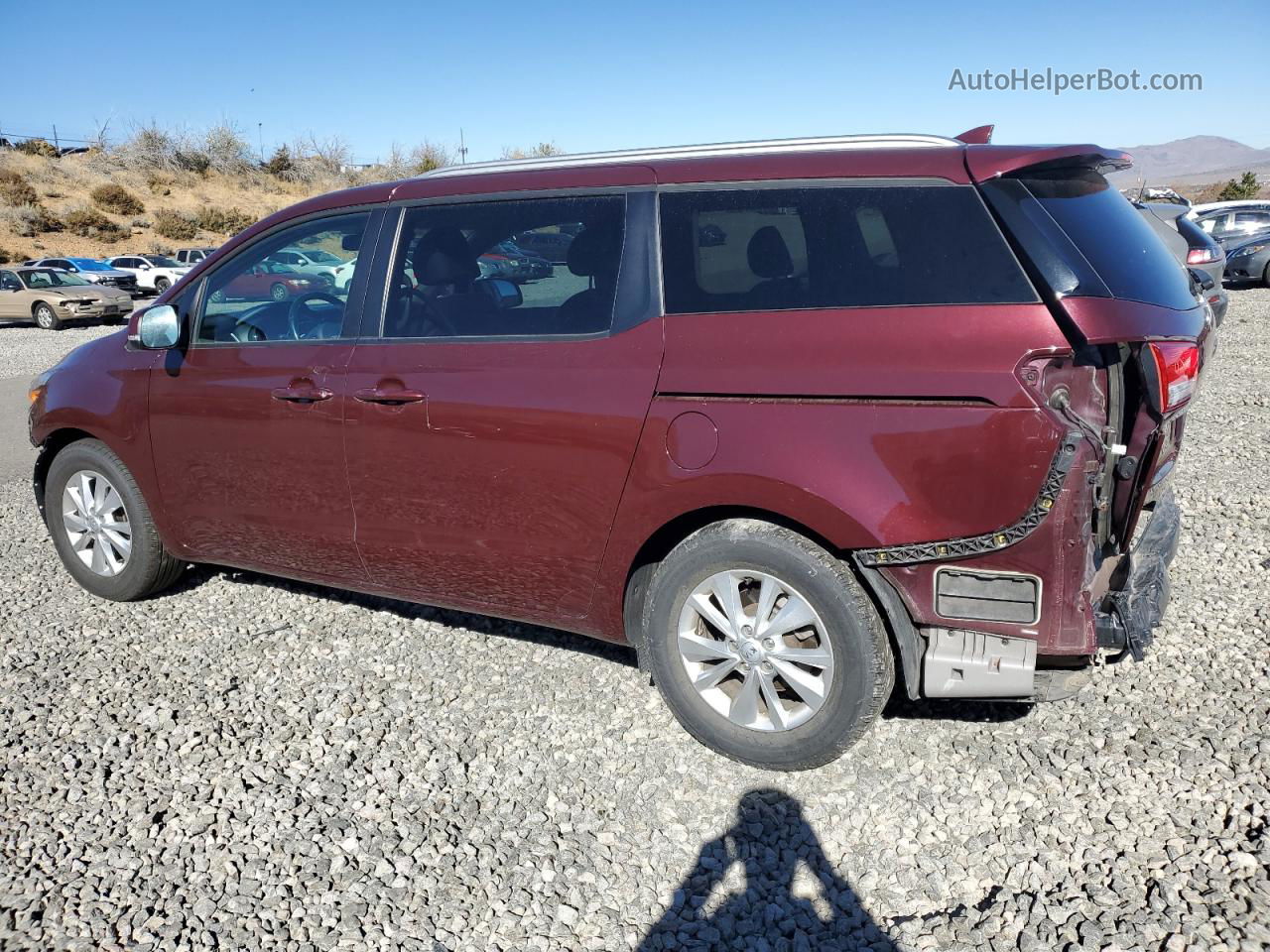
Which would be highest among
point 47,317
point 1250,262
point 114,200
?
point 114,200

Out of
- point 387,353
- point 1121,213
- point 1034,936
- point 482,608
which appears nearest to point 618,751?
point 482,608

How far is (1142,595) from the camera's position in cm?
311

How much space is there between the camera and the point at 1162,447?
3.02m

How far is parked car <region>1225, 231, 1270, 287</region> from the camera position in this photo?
810 inches

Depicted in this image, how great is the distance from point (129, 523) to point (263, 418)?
1.21 m

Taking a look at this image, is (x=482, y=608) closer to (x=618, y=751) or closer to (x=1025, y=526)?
(x=618, y=751)

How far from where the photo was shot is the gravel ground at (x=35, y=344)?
1498cm

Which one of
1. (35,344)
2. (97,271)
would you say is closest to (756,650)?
(35,344)

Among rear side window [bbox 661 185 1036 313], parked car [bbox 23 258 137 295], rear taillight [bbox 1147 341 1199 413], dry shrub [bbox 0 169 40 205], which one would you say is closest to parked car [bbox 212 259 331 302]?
rear side window [bbox 661 185 1036 313]

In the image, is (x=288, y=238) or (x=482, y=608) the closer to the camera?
(x=482, y=608)

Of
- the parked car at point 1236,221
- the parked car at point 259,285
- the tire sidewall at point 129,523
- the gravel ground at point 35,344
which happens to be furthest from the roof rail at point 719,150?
the parked car at point 1236,221

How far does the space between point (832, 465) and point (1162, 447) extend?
1.07m

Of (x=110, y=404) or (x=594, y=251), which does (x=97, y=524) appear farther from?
(x=594, y=251)

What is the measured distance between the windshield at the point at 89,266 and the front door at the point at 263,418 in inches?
1250
